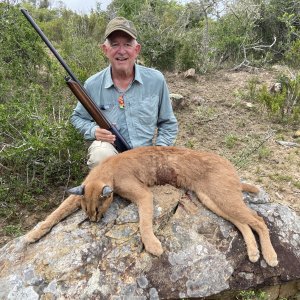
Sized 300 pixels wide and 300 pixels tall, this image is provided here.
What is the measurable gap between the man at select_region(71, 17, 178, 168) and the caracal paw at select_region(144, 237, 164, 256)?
1691 mm

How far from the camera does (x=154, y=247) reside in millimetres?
3717

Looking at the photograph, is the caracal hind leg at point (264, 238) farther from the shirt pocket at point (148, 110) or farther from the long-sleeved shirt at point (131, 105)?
the shirt pocket at point (148, 110)

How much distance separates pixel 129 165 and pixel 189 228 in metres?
0.95

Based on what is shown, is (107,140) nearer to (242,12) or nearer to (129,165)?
(129,165)

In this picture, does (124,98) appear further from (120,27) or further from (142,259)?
(142,259)

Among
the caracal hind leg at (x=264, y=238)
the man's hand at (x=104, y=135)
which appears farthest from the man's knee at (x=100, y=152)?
the caracal hind leg at (x=264, y=238)

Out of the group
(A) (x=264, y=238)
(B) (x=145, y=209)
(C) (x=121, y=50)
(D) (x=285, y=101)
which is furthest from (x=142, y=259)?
(D) (x=285, y=101)

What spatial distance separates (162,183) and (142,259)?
103 cm

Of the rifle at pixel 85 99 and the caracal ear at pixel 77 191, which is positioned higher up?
the rifle at pixel 85 99

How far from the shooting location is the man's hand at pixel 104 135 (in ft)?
16.3

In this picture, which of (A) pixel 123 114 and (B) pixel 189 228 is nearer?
(B) pixel 189 228

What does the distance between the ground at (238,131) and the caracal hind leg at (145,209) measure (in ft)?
6.05

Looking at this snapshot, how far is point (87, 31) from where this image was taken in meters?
13.4

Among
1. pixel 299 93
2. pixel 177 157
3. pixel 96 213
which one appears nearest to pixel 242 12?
pixel 299 93
